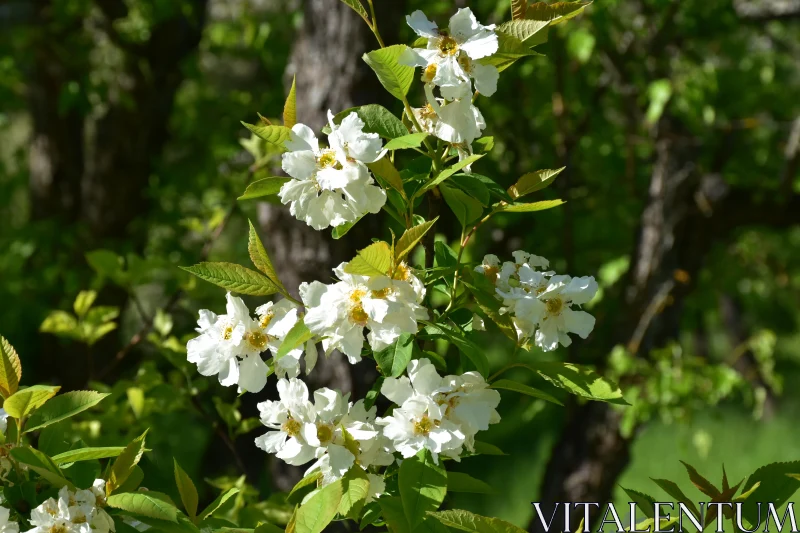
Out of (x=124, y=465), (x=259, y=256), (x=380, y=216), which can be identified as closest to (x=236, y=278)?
(x=259, y=256)

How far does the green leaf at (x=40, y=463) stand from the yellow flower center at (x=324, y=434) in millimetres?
294

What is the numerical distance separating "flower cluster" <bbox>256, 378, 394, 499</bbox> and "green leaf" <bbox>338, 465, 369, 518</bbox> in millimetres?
12

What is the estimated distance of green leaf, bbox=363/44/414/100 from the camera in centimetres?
93

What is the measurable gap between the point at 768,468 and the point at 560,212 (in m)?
2.24

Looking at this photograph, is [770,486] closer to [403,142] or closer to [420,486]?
[420,486]

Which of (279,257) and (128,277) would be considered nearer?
(128,277)

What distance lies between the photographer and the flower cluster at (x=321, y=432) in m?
0.94

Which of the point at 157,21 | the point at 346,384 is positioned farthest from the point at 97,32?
the point at 346,384

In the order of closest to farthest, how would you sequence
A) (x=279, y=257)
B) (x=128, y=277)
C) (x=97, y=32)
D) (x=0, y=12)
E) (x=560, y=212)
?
(x=128, y=277) < (x=279, y=257) < (x=560, y=212) < (x=97, y=32) < (x=0, y=12)

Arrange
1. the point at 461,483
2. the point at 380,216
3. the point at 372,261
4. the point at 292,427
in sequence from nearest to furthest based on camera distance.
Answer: the point at 372,261 < the point at 292,427 < the point at 461,483 < the point at 380,216

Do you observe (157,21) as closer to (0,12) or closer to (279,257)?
(0,12)

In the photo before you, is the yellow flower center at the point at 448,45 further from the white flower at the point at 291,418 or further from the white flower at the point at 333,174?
the white flower at the point at 291,418

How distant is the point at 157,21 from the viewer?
3.54 m

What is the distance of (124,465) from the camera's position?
0.99 meters
